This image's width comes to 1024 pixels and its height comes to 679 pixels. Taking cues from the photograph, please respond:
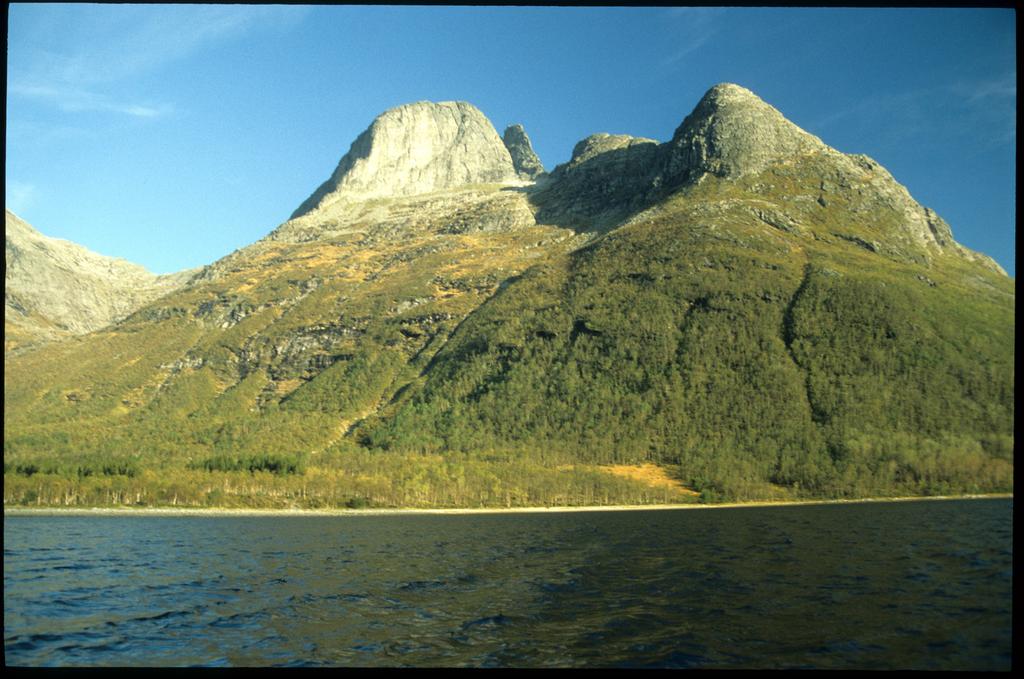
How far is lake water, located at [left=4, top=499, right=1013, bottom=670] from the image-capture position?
101 feet

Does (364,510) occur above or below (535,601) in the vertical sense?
below

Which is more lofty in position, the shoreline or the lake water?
the lake water

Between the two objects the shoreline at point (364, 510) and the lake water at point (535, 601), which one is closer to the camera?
the lake water at point (535, 601)

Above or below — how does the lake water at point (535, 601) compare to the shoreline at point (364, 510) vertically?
above

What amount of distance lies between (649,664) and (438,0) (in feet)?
78.3

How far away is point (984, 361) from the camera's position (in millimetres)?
162750

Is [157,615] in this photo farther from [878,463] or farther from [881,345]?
[881,345]

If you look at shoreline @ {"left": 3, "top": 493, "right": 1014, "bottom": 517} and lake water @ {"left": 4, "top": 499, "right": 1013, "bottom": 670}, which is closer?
lake water @ {"left": 4, "top": 499, "right": 1013, "bottom": 670}

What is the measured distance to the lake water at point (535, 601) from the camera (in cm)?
3078

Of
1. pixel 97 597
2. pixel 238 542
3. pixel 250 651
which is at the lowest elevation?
pixel 238 542

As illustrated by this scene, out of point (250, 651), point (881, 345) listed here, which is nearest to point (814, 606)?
point (250, 651)

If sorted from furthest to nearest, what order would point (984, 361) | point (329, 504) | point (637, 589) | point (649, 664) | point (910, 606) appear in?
point (329, 504), point (984, 361), point (637, 589), point (910, 606), point (649, 664)

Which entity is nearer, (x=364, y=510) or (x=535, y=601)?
(x=535, y=601)

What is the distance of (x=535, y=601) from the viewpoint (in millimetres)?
44500
